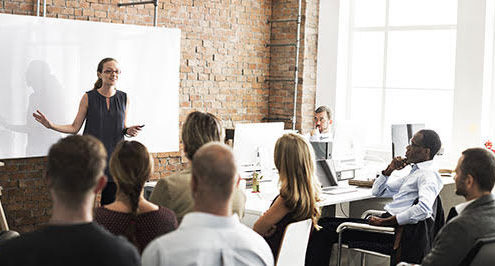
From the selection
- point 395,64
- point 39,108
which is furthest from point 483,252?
point 395,64

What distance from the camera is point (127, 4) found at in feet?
23.5

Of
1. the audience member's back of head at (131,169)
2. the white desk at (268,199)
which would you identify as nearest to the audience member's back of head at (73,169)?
the audience member's back of head at (131,169)

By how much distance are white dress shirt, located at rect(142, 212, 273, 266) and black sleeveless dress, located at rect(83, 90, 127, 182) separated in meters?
3.44

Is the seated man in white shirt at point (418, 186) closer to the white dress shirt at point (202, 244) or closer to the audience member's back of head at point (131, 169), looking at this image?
the audience member's back of head at point (131, 169)

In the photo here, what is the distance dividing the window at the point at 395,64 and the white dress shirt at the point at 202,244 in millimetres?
6589

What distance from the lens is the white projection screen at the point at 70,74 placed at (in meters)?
5.79

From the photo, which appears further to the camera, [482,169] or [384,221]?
[384,221]

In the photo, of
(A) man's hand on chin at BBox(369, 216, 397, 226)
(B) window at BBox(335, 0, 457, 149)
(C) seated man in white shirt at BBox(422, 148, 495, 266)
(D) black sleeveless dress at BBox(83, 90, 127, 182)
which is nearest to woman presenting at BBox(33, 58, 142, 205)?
(D) black sleeveless dress at BBox(83, 90, 127, 182)

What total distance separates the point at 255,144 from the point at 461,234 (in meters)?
2.78

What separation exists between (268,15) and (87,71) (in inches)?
142

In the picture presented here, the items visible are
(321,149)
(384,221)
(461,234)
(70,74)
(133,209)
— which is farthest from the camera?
(321,149)

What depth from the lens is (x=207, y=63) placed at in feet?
27.5

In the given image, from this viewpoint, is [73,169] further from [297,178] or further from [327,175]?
[327,175]

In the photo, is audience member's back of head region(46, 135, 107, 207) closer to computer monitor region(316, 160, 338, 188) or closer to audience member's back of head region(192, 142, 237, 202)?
audience member's back of head region(192, 142, 237, 202)
